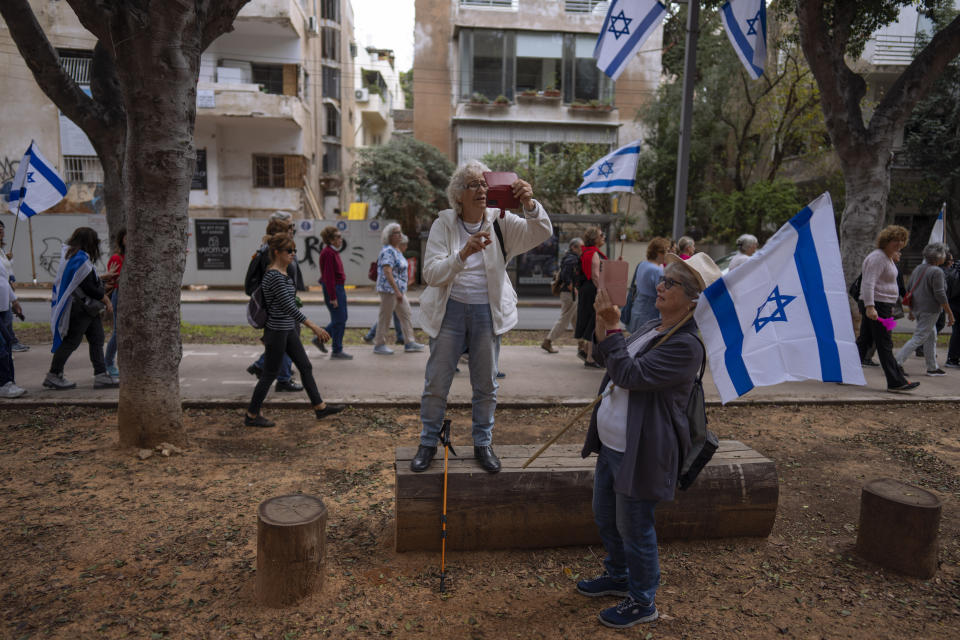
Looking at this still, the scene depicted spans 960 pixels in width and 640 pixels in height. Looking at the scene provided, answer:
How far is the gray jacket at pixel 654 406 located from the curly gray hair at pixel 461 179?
136 centimetres

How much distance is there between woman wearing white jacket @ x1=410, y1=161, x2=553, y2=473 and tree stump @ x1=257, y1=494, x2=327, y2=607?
73 cm

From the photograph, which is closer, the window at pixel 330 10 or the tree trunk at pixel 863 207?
the tree trunk at pixel 863 207

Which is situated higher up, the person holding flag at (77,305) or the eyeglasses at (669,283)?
the eyeglasses at (669,283)

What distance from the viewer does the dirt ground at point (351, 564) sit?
3.02 m

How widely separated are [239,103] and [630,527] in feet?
78.5

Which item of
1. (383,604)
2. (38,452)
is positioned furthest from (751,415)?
(38,452)

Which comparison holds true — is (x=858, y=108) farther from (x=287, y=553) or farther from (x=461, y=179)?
(x=287, y=553)

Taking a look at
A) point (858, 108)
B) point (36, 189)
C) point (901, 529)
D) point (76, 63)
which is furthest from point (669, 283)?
point (76, 63)

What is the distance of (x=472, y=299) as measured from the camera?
3701 mm

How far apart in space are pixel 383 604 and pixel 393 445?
7.77ft

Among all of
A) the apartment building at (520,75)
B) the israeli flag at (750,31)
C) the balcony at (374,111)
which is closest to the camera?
the israeli flag at (750,31)

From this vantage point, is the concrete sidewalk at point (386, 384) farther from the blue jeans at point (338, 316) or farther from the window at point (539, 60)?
the window at point (539, 60)

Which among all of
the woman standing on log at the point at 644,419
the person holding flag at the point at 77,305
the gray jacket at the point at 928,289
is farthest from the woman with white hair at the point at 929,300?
the person holding flag at the point at 77,305

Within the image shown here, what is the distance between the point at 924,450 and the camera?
226 inches
